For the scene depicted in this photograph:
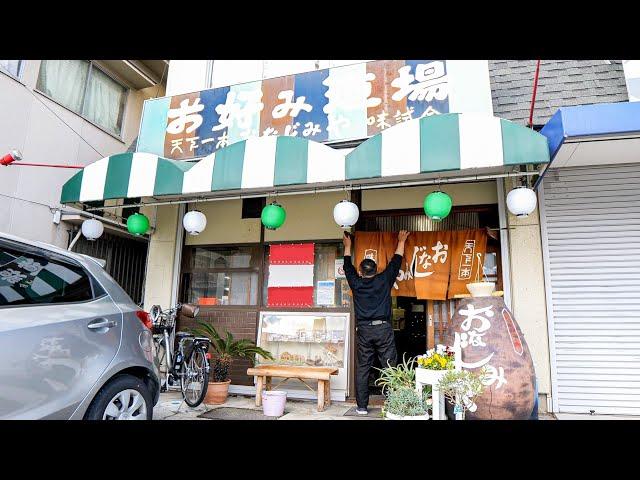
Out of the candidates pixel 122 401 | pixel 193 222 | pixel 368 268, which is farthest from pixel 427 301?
pixel 122 401

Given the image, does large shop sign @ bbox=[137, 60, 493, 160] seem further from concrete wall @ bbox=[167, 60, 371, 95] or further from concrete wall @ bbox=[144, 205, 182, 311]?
concrete wall @ bbox=[144, 205, 182, 311]

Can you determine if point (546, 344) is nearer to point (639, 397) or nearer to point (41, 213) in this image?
point (639, 397)

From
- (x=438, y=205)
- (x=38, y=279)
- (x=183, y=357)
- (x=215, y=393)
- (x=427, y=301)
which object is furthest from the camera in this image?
(x=427, y=301)

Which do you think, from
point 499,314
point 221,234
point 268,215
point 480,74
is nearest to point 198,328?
point 221,234

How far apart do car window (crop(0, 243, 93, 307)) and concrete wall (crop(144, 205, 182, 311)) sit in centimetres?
421

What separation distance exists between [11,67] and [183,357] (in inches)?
245

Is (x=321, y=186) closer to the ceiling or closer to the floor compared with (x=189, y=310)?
closer to the ceiling

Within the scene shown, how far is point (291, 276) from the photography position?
7484 mm

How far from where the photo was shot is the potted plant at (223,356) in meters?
6.57

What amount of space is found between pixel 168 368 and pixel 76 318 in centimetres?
356

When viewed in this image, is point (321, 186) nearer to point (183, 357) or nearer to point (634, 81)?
point (183, 357)

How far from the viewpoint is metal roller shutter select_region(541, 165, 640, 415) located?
18.8 ft

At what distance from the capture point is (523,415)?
15.2 feet
